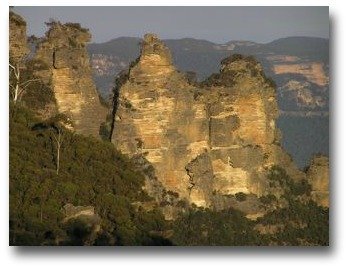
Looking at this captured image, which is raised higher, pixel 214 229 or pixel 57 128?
pixel 57 128

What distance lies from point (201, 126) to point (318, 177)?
8.00ft

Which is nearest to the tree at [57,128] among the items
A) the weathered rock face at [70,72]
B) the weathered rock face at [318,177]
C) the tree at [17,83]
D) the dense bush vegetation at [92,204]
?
the dense bush vegetation at [92,204]

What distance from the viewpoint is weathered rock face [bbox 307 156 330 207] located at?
67.3 ft

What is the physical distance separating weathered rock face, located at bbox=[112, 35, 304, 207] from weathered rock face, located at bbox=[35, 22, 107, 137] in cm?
56

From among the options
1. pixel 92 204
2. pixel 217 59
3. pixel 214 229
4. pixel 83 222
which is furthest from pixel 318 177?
pixel 83 222

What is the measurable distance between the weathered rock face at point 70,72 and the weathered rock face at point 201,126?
56 cm

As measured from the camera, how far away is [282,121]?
1044 inches

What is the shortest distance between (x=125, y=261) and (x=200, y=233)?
3.79 meters

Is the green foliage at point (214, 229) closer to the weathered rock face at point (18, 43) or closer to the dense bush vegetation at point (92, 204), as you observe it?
the dense bush vegetation at point (92, 204)

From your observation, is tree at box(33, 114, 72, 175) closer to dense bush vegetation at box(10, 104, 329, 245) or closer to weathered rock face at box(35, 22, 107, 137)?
dense bush vegetation at box(10, 104, 329, 245)

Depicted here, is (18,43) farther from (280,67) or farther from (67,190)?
(280,67)

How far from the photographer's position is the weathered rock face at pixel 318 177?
67.3 feet

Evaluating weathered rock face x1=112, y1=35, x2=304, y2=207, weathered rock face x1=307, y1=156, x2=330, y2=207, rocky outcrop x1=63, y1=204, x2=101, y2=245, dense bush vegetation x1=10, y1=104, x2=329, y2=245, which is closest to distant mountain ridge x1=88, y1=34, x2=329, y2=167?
weathered rock face x1=307, y1=156, x2=330, y2=207

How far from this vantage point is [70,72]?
64.1ft
